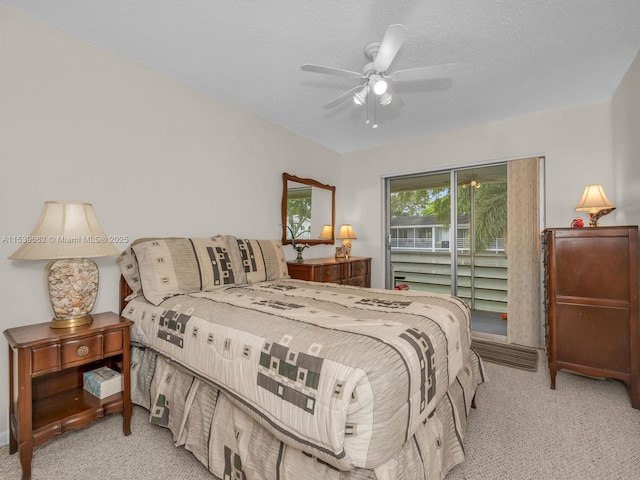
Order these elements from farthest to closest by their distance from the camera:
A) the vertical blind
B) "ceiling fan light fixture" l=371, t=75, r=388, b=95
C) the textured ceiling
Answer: the vertical blind → "ceiling fan light fixture" l=371, t=75, r=388, b=95 → the textured ceiling

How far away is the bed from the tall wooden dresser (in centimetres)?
89

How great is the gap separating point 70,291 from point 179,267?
1.98 feet

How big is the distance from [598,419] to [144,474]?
2.70m

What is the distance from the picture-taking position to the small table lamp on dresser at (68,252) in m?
1.57

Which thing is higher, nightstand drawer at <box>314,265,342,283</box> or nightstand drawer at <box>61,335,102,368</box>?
nightstand drawer at <box>314,265,342,283</box>

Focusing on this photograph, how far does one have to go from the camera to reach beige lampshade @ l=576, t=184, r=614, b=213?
8.48ft

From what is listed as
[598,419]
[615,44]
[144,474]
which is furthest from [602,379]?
[144,474]

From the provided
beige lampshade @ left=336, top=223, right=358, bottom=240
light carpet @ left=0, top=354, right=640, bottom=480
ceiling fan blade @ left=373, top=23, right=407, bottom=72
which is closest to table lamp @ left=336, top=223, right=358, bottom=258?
beige lampshade @ left=336, top=223, right=358, bottom=240

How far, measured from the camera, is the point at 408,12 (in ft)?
5.88

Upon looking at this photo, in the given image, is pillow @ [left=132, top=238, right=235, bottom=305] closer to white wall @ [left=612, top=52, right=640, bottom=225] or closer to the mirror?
the mirror

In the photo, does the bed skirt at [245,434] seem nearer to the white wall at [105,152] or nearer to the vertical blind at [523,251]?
the white wall at [105,152]

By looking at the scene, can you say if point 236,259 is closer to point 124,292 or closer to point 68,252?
point 124,292

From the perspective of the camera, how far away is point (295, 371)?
111 centimetres

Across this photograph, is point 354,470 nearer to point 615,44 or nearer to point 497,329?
point 615,44
